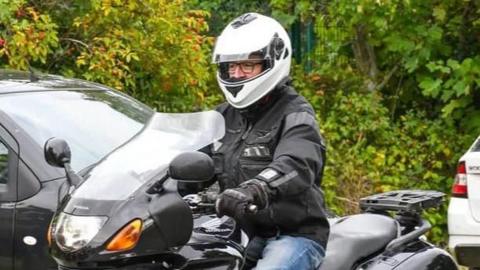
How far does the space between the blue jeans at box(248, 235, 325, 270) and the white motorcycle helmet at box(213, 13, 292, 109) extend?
1.92 feet

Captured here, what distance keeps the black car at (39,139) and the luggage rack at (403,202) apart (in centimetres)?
170

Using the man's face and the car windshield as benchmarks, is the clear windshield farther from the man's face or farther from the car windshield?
the car windshield

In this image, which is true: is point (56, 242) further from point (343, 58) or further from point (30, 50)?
point (343, 58)

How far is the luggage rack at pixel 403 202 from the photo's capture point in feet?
14.4

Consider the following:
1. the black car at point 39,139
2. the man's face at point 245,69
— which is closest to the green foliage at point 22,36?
the black car at point 39,139

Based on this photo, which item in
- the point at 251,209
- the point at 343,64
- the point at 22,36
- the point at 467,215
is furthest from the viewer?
the point at 343,64

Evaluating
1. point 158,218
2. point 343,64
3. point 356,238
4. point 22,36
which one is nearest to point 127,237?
point 158,218

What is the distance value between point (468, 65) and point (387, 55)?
4.21 ft

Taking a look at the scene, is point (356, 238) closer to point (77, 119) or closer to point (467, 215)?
point (77, 119)

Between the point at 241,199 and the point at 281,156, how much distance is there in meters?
0.41

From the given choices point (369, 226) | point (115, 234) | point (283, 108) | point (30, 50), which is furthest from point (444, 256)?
point (30, 50)

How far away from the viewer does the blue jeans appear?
3764 mm

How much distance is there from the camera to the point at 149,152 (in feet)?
11.7

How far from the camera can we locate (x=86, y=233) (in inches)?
127
